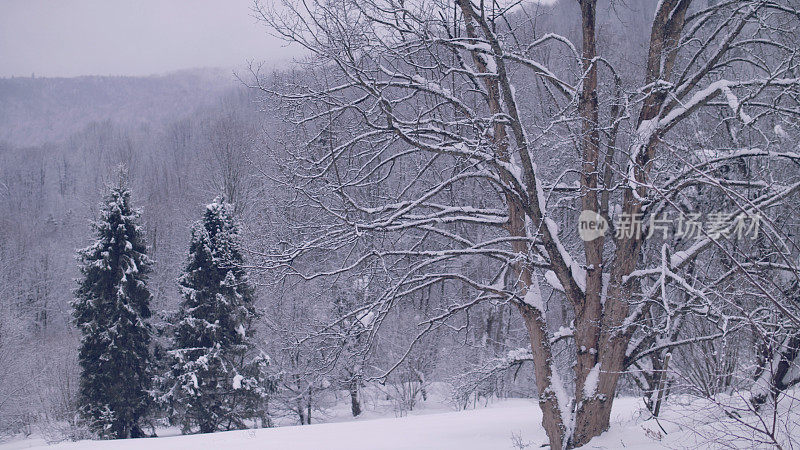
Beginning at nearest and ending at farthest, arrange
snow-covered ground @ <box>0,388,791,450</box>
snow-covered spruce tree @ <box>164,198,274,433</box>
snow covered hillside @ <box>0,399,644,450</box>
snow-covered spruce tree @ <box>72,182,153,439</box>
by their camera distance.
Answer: snow-covered ground @ <box>0,388,791,450</box> → snow covered hillside @ <box>0,399,644,450</box> → snow-covered spruce tree @ <box>72,182,153,439</box> → snow-covered spruce tree @ <box>164,198,274,433</box>

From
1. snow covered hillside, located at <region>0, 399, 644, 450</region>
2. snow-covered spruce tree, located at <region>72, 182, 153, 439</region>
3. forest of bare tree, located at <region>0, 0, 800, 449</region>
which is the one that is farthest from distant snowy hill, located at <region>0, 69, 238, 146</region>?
snow covered hillside, located at <region>0, 399, 644, 450</region>

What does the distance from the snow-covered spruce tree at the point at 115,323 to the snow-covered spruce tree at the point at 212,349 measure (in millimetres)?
1321

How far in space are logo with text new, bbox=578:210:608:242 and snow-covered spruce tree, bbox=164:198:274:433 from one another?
648 inches

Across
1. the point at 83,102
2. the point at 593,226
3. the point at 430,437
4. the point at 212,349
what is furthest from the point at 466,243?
the point at 83,102

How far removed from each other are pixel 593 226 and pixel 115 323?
20.1 meters

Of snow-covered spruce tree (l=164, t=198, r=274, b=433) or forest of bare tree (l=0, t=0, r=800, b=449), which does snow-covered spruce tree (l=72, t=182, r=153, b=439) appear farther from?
snow-covered spruce tree (l=164, t=198, r=274, b=433)

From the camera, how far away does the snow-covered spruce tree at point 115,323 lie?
20.6m

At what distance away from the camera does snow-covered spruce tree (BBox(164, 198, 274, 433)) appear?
21000 mm

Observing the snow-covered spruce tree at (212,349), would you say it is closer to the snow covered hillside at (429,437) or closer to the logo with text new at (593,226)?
the snow covered hillside at (429,437)

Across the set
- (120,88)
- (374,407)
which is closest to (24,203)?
(120,88)

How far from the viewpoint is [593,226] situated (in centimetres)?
615

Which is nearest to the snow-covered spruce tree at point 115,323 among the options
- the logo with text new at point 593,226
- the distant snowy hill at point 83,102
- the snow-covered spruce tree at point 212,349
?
the snow-covered spruce tree at point 212,349

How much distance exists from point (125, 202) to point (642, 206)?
21261 mm

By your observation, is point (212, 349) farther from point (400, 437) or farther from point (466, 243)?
point (466, 243)
